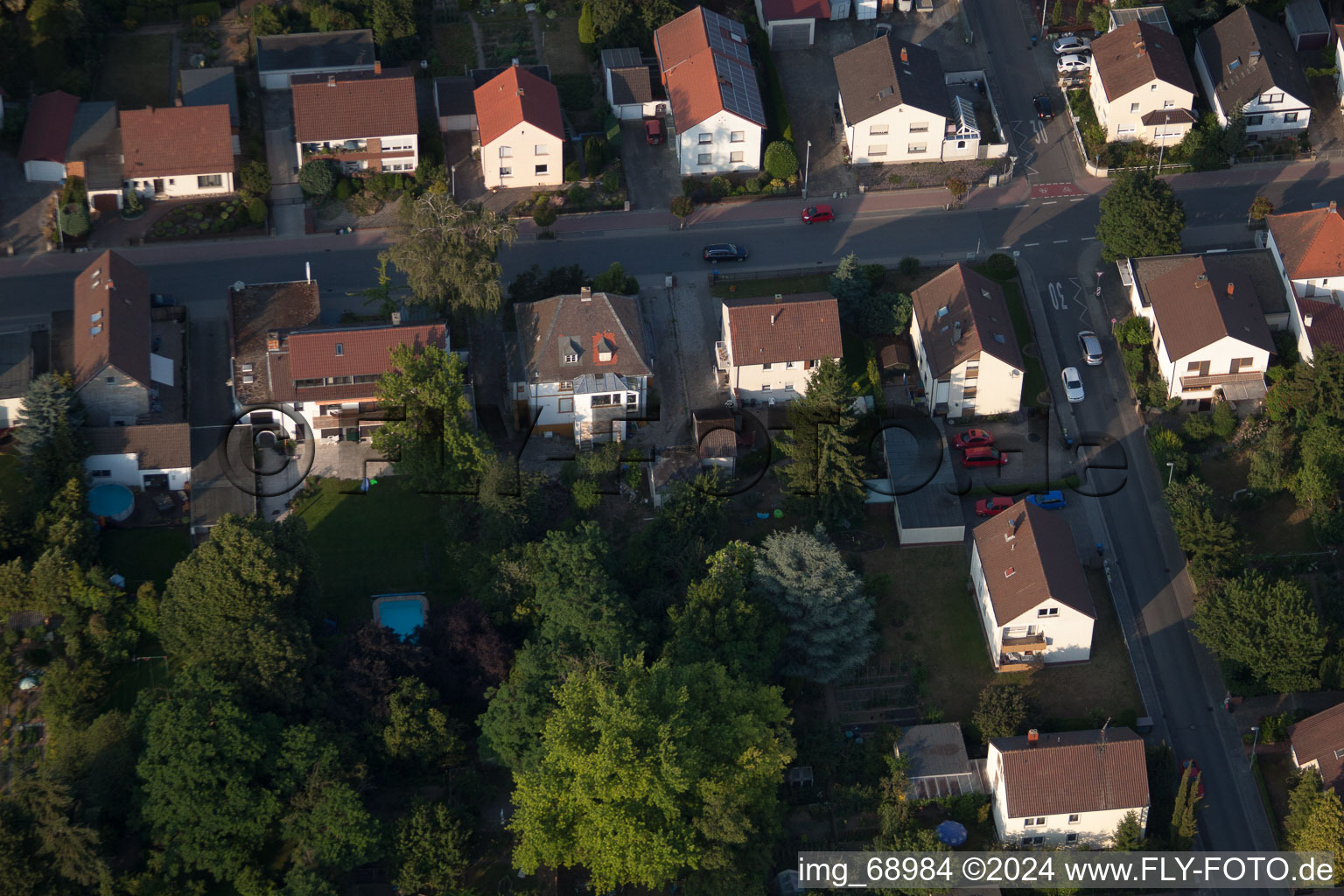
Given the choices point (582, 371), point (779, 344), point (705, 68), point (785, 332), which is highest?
point (705, 68)

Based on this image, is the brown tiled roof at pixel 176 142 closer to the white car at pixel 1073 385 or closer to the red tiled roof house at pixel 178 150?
the red tiled roof house at pixel 178 150

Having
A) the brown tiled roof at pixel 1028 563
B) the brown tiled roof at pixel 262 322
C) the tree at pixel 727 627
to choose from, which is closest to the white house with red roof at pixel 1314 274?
the brown tiled roof at pixel 1028 563

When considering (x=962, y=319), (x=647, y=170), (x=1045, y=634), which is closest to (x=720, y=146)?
(x=647, y=170)

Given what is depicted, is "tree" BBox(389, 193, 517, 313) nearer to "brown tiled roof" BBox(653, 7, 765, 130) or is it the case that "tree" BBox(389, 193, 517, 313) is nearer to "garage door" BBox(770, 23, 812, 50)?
"brown tiled roof" BBox(653, 7, 765, 130)

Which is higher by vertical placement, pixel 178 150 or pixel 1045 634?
pixel 178 150

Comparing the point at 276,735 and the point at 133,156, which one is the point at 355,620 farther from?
the point at 133,156

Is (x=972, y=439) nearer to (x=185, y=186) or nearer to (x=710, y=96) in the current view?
(x=710, y=96)

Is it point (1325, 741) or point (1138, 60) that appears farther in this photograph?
point (1138, 60)

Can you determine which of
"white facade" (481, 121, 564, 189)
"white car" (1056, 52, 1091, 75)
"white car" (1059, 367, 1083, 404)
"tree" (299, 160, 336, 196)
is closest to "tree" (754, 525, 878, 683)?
"white car" (1059, 367, 1083, 404)
